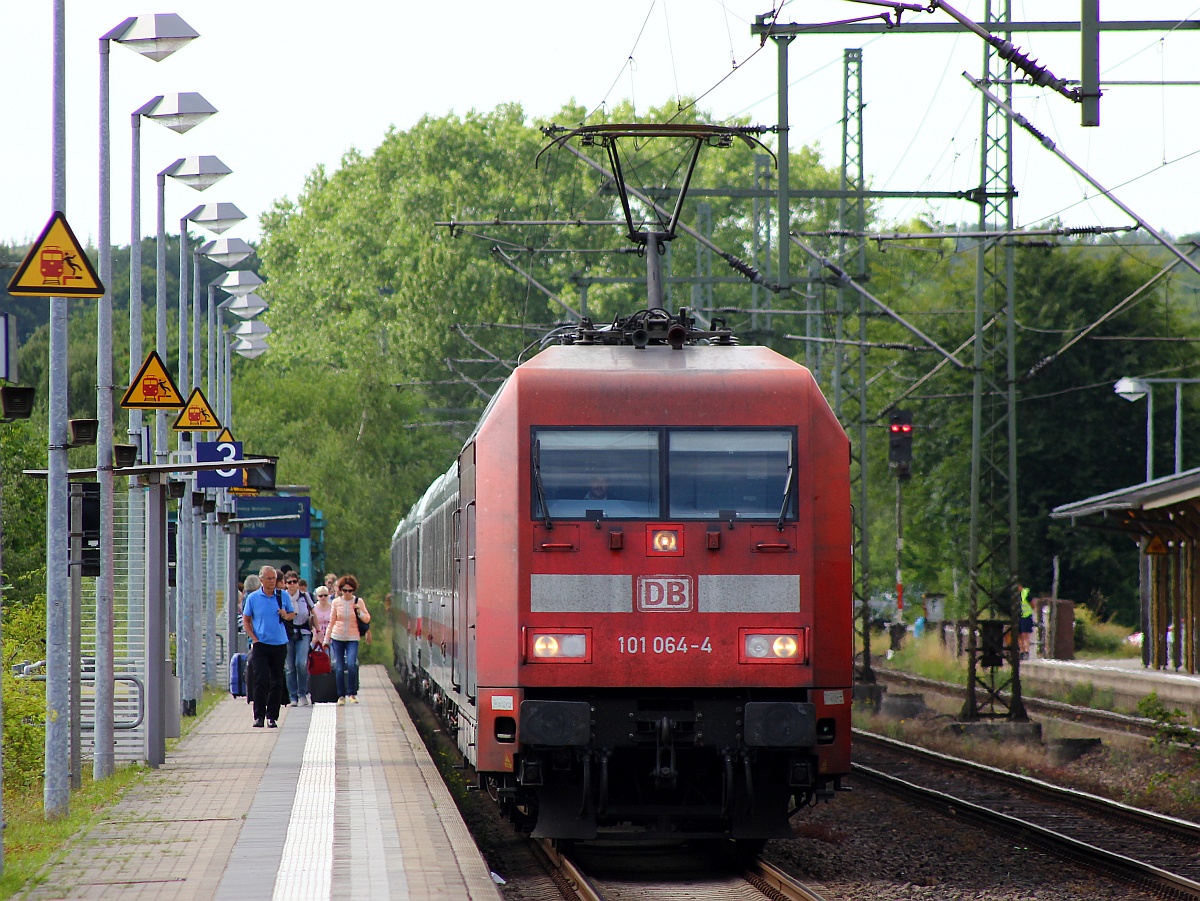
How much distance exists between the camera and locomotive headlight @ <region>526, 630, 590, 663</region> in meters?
11.3

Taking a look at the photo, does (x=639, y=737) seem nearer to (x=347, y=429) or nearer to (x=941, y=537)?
(x=941, y=537)

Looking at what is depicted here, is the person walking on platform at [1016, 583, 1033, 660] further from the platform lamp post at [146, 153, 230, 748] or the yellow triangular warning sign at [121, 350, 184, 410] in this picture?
the yellow triangular warning sign at [121, 350, 184, 410]

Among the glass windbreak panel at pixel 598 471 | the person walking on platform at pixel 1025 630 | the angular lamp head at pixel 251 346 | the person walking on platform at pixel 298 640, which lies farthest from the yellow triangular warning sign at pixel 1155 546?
the glass windbreak panel at pixel 598 471

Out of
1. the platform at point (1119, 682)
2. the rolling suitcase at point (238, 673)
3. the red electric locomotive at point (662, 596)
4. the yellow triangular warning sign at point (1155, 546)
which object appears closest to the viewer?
the red electric locomotive at point (662, 596)

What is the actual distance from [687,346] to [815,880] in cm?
351

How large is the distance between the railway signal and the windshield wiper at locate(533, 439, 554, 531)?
71.5 ft

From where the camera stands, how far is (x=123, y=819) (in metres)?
12.9

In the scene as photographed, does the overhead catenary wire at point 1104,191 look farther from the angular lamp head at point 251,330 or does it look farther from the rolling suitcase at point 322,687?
the angular lamp head at point 251,330

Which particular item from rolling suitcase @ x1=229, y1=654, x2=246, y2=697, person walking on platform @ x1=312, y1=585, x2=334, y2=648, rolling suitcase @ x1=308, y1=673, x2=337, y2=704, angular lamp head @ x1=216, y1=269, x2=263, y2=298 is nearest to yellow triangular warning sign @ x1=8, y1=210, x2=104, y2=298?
person walking on platform @ x1=312, y1=585, x2=334, y2=648

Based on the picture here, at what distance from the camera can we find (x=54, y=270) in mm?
12555

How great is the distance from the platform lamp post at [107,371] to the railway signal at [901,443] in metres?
18.6

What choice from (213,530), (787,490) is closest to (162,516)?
(787,490)

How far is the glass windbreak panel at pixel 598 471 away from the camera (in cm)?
1155

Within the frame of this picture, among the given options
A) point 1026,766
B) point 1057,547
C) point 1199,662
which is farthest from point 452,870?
point 1057,547
